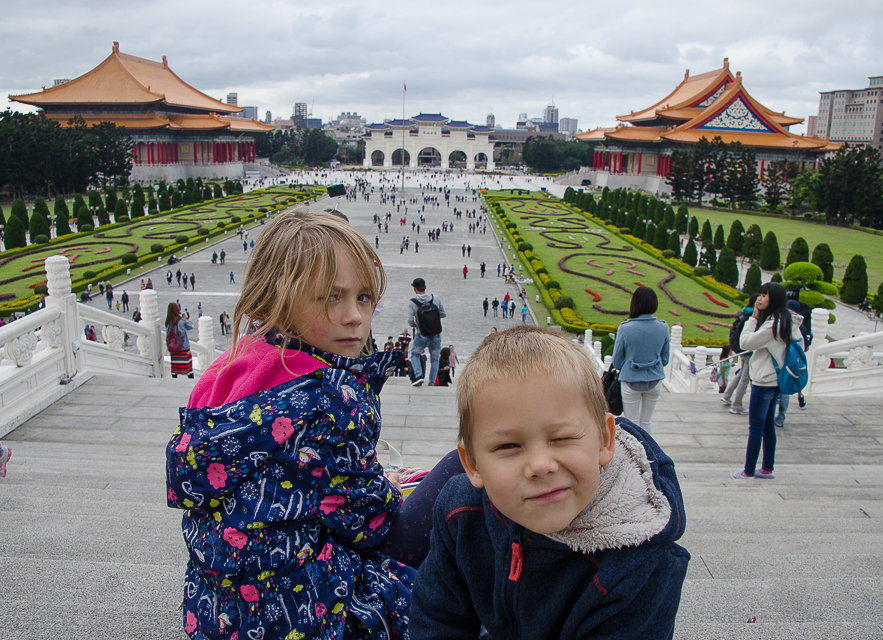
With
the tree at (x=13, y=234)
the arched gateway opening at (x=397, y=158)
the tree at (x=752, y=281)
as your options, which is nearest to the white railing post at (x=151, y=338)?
the tree at (x=752, y=281)

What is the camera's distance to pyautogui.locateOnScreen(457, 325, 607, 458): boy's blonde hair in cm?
119

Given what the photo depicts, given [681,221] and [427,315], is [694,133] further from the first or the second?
[427,315]

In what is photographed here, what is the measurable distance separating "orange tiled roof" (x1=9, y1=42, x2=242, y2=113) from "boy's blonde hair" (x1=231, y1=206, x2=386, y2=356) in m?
49.0

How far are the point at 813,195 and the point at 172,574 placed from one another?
3609 centimetres

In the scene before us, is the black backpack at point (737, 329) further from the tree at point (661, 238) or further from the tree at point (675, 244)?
the tree at point (661, 238)

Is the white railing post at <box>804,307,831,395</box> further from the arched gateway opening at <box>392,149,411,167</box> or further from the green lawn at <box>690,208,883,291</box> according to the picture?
the arched gateway opening at <box>392,149,411,167</box>

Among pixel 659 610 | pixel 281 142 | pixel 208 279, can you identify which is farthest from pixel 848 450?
pixel 281 142

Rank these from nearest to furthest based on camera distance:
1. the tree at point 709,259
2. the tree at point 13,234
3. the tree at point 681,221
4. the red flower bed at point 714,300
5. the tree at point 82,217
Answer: the red flower bed at point 714,300
the tree at point 709,259
the tree at point 13,234
the tree at point 82,217
the tree at point 681,221

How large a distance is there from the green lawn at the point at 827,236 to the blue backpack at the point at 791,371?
18.0 meters

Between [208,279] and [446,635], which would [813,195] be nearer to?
[208,279]

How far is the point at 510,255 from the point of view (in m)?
25.2

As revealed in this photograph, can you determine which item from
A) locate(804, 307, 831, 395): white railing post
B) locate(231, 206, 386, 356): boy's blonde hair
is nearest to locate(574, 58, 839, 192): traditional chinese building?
locate(804, 307, 831, 395): white railing post

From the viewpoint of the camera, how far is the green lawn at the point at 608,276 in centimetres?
1614

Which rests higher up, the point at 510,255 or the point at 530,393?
the point at 530,393
